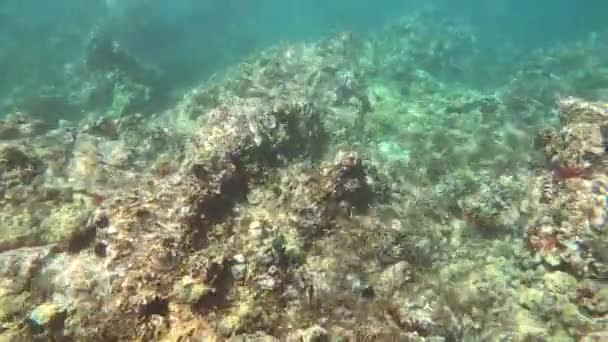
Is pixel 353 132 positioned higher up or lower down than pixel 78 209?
higher up

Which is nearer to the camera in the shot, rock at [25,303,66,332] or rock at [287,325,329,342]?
rock at [287,325,329,342]

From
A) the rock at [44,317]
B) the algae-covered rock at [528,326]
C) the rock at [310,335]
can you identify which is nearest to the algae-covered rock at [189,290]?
the rock at [310,335]

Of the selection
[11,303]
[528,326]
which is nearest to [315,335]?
[528,326]

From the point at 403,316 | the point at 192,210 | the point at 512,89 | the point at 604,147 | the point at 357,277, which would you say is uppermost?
the point at 512,89

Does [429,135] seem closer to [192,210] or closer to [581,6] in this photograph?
[192,210]

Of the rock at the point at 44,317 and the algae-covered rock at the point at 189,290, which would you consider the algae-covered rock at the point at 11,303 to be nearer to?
the rock at the point at 44,317

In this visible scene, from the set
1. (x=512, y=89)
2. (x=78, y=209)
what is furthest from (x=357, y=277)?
(x=512, y=89)

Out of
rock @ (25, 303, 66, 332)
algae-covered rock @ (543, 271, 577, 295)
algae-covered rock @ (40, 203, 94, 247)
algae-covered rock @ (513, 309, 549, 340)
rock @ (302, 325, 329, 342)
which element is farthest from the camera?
algae-covered rock @ (40, 203, 94, 247)

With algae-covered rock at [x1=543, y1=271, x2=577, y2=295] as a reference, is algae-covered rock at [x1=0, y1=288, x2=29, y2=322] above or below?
below

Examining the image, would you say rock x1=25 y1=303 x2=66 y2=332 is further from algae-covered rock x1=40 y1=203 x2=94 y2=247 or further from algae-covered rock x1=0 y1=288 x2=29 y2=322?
algae-covered rock x1=40 y1=203 x2=94 y2=247

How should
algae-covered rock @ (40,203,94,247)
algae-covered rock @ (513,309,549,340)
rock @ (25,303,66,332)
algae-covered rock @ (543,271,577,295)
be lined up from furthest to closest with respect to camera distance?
algae-covered rock @ (40,203,94,247) < algae-covered rock @ (543,271,577,295) < algae-covered rock @ (513,309,549,340) < rock @ (25,303,66,332)

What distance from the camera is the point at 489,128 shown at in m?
11.9

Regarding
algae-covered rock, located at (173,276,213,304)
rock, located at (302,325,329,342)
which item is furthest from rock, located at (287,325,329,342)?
algae-covered rock, located at (173,276,213,304)

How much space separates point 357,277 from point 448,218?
9.99 ft
